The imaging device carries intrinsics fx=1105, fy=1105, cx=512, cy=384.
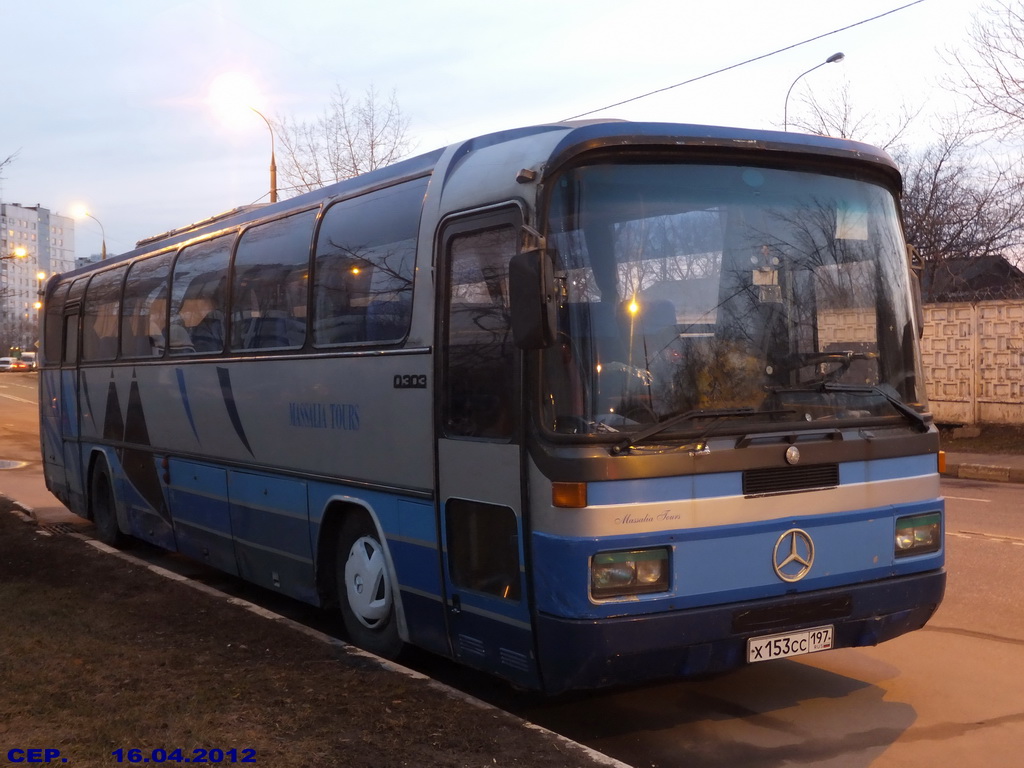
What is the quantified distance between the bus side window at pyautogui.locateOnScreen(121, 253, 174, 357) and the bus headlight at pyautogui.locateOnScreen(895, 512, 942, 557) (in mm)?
6921

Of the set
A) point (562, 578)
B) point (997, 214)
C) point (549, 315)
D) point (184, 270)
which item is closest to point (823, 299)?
point (549, 315)

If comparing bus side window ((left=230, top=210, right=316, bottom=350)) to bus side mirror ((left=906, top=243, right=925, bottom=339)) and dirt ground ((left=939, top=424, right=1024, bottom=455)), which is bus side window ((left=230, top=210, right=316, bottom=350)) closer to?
bus side mirror ((left=906, top=243, right=925, bottom=339))

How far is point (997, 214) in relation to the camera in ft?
98.1

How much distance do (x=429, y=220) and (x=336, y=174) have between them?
29.9m

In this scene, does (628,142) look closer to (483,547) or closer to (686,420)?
(686,420)

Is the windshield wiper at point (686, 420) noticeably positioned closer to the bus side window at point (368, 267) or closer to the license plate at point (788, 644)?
the license plate at point (788, 644)

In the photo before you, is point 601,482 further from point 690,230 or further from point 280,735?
point 280,735

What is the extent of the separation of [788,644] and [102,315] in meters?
9.06

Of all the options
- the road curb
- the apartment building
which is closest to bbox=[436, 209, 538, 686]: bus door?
the road curb

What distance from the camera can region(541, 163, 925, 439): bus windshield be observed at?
519 centimetres

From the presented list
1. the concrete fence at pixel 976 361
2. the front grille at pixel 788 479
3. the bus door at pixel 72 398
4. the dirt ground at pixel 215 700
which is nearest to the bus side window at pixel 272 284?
the dirt ground at pixel 215 700

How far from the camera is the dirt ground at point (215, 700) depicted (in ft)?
15.8

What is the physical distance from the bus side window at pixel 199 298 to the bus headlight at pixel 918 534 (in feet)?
18.1

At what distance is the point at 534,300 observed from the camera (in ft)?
16.3
